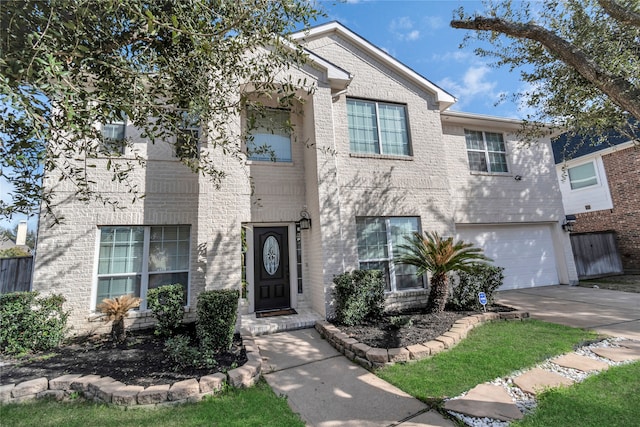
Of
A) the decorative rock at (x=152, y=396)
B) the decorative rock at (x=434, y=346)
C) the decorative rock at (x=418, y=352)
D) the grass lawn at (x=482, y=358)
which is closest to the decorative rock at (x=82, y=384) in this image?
the decorative rock at (x=152, y=396)

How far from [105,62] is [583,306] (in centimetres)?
1061

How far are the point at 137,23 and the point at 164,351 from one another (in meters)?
4.95

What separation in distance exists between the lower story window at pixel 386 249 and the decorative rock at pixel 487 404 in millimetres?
4145

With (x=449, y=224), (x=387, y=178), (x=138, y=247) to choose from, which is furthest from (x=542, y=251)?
(x=138, y=247)

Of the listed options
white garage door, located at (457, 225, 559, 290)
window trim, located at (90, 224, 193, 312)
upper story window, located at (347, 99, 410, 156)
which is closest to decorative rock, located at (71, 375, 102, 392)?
window trim, located at (90, 224, 193, 312)

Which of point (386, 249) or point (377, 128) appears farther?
point (377, 128)

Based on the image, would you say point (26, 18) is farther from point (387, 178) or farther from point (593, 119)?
point (593, 119)

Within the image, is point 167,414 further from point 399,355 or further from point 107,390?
point 399,355

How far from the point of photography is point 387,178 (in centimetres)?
809

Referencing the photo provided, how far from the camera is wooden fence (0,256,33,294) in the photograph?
641 cm

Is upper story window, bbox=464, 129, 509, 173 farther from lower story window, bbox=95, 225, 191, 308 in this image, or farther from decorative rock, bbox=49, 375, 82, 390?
decorative rock, bbox=49, 375, 82, 390

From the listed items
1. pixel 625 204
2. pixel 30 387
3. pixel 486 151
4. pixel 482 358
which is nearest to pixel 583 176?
pixel 625 204

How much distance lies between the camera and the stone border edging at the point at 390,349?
4.46 metres

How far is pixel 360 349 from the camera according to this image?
185 inches
